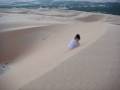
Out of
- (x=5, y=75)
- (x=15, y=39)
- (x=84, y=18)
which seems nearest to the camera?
(x=5, y=75)

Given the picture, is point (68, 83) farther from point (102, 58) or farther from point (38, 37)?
point (38, 37)

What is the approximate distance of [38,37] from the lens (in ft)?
14.5

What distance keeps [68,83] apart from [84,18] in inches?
139

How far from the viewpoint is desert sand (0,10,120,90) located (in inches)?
86.6

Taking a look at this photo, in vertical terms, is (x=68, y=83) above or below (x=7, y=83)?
above

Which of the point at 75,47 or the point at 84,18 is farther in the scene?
the point at 84,18

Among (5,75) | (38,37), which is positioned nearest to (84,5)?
(38,37)

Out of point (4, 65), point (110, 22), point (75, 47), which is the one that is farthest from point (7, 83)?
point (110, 22)

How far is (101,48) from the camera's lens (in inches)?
124

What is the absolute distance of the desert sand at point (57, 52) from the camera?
220cm

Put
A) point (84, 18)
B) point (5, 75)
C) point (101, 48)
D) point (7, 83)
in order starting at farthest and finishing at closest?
1. point (84, 18)
2. point (101, 48)
3. point (5, 75)
4. point (7, 83)

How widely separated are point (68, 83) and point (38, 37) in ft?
7.78

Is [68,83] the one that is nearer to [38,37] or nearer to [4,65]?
[4,65]

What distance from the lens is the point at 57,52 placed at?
11.7ft
